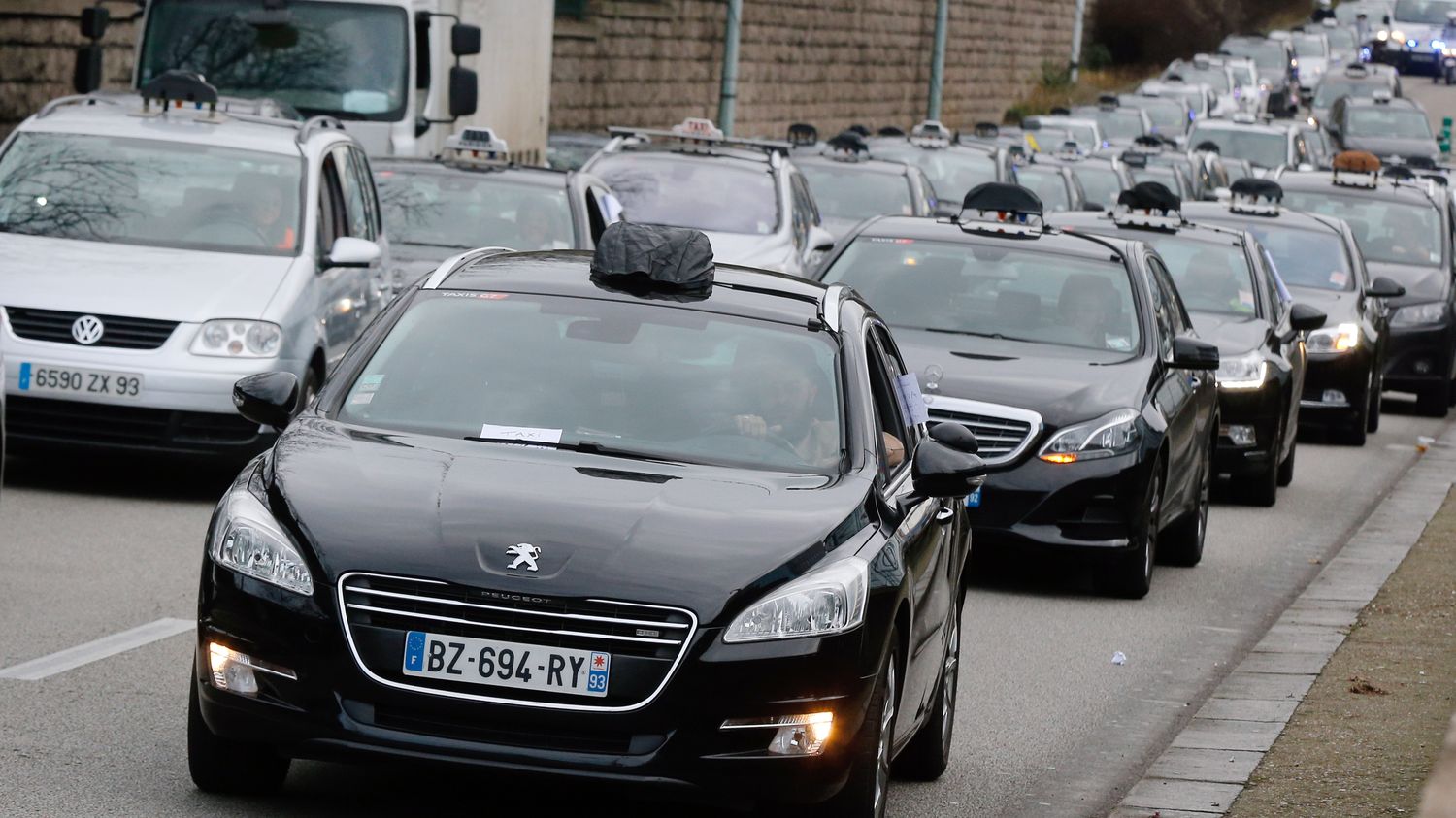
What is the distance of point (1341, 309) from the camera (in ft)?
67.1

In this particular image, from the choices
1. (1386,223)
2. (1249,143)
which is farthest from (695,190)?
(1249,143)

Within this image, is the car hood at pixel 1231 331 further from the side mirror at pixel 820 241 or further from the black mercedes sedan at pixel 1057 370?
the side mirror at pixel 820 241

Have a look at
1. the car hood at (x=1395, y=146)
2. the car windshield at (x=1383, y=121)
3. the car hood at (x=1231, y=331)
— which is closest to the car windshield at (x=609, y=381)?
the car hood at (x=1231, y=331)

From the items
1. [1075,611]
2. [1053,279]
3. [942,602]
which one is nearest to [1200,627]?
[1075,611]

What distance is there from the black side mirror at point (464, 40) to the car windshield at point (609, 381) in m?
12.6

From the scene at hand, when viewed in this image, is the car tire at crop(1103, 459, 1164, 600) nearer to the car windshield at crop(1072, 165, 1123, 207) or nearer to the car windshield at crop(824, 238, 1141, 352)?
the car windshield at crop(824, 238, 1141, 352)

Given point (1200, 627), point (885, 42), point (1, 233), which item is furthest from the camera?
point (885, 42)

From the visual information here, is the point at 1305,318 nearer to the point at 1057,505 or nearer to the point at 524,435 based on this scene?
the point at 1057,505

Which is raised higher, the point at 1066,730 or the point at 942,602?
the point at 942,602

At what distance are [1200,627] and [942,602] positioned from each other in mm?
4342

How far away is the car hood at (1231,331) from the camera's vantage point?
16641 millimetres

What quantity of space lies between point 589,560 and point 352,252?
728cm

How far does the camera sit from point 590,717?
6.11m

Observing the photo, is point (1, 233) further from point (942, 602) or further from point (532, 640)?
point (532, 640)
